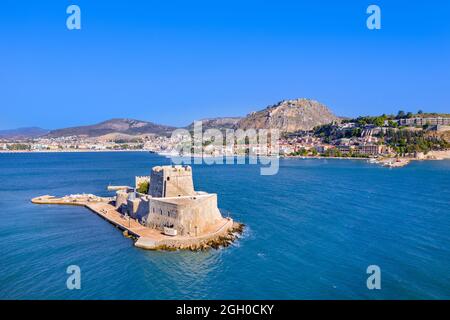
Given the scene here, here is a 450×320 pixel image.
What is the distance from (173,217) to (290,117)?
14955cm

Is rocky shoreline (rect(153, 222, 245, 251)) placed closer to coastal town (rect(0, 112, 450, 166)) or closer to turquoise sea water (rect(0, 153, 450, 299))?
turquoise sea water (rect(0, 153, 450, 299))

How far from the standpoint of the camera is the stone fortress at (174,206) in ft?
59.0

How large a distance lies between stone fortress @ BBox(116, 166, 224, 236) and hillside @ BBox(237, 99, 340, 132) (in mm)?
134284

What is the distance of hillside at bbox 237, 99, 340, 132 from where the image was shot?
523ft

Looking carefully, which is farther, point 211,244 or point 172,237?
point 172,237

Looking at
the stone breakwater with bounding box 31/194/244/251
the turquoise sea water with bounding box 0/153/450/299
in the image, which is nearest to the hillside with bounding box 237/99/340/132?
the turquoise sea water with bounding box 0/153/450/299

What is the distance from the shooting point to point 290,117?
537 feet

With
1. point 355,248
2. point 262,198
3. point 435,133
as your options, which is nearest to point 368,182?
point 262,198

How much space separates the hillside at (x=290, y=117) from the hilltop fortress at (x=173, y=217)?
134380mm
